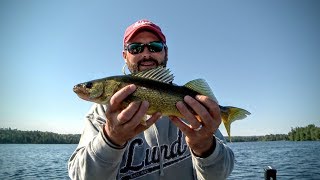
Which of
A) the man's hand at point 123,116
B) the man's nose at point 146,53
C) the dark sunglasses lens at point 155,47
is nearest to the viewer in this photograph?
the man's hand at point 123,116

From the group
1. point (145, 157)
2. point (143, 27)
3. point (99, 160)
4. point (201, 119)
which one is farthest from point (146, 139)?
point (143, 27)

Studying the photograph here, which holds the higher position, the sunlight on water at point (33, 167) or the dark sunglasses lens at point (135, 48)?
the dark sunglasses lens at point (135, 48)

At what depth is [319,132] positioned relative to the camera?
88.8 m

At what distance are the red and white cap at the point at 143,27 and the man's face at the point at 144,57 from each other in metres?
0.07

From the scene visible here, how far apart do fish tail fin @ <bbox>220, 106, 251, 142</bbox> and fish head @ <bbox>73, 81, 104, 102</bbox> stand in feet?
4.97

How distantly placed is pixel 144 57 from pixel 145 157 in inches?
59.8

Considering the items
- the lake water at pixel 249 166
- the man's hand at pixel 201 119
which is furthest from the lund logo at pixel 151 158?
the lake water at pixel 249 166

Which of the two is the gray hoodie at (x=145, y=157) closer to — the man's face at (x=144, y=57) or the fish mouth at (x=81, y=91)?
the fish mouth at (x=81, y=91)

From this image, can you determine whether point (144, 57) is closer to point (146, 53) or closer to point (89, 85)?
point (146, 53)

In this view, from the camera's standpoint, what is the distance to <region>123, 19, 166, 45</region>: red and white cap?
14.8ft

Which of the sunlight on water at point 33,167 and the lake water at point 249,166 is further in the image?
the sunlight on water at point 33,167

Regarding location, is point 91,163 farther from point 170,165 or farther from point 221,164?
point 221,164

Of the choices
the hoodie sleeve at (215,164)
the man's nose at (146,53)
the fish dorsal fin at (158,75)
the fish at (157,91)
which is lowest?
the hoodie sleeve at (215,164)

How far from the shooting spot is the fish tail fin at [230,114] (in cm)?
331
